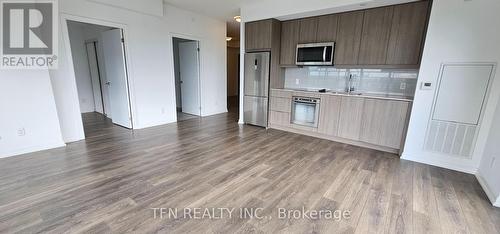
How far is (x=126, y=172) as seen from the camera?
→ 2670 mm

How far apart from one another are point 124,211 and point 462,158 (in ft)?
14.0

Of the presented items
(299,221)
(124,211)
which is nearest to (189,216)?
(124,211)

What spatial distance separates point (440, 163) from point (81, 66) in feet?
27.6

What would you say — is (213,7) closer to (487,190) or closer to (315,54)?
(315,54)

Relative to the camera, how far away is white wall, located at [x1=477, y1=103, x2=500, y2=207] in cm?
224

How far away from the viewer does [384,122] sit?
3465mm

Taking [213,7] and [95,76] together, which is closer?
[213,7]

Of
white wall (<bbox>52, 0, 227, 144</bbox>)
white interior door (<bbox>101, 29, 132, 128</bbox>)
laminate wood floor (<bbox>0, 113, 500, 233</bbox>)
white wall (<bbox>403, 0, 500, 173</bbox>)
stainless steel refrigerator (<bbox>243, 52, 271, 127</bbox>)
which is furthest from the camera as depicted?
stainless steel refrigerator (<bbox>243, 52, 271, 127</bbox>)

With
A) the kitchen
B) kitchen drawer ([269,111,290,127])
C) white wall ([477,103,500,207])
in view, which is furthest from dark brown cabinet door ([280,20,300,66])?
white wall ([477,103,500,207])

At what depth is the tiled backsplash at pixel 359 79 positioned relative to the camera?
3.63 metres

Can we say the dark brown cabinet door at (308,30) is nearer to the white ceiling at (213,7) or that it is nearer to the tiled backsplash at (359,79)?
the tiled backsplash at (359,79)

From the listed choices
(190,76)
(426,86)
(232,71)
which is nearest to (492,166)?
(426,86)

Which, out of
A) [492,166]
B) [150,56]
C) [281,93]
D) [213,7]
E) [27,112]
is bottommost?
[492,166]

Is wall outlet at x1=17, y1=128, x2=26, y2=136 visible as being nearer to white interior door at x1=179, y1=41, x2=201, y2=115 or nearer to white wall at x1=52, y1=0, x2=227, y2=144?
white wall at x1=52, y1=0, x2=227, y2=144
